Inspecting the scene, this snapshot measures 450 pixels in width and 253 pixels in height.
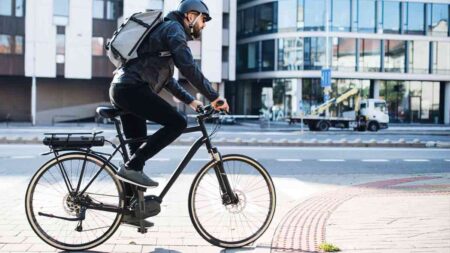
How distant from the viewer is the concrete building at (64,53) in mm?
41938

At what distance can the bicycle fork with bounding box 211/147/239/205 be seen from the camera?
447 cm

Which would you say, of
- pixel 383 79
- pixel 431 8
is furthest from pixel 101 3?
pixel 431 8

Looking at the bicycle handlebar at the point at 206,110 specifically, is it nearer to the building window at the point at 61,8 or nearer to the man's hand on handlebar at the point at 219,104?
the man's hand on handlebar at the point at 219,104

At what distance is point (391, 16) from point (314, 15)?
771 cm

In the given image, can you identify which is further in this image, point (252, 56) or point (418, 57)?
point (252, 56)

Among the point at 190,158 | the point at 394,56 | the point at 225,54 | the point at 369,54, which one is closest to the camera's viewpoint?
the point at 190,158

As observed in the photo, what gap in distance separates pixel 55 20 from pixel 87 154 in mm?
40346

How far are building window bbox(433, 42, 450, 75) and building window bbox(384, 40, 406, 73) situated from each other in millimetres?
3338

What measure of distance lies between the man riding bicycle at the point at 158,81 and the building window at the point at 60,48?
4005cm

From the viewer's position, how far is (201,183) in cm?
444

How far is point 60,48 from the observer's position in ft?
139

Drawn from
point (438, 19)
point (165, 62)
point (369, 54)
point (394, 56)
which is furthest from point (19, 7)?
point (165, 62)

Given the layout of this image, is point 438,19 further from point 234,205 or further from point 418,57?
point 234,205

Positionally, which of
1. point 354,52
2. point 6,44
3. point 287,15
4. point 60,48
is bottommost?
point 60,48
